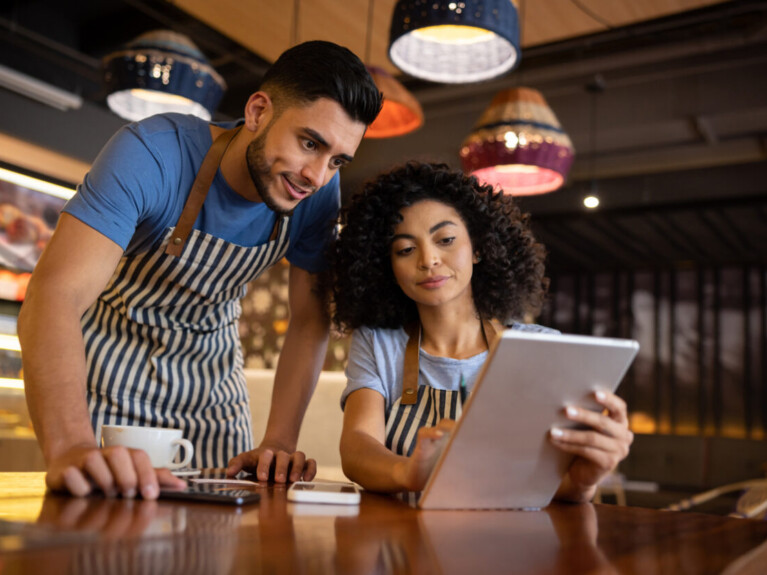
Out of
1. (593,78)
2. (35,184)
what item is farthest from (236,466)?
(593,78)

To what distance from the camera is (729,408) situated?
8508 millimetres

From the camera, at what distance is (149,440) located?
1.06 m

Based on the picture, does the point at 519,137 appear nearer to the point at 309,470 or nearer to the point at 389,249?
the point at 389,249

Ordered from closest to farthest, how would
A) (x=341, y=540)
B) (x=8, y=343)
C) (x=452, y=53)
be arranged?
(x=341, y=540), (x=452, y=53), (x=8, y=343)

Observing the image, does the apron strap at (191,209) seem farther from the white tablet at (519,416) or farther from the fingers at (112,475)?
the white tablet at (519,416)

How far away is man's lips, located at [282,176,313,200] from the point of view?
1.45m

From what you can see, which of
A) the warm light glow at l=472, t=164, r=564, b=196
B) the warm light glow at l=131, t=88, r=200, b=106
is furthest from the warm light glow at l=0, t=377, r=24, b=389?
the warm light glow at l=472, t=164, r=564, b=196

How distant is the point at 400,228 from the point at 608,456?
0.76 meters

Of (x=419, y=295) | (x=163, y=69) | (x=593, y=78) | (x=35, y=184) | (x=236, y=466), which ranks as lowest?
(x=236, y=466)

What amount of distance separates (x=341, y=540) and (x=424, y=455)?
14.9 inches

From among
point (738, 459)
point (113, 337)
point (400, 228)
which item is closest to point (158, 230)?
point (113, 337)

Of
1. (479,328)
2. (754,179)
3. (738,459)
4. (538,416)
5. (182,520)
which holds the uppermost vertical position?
(754,179)

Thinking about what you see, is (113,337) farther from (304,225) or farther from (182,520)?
(182,520)

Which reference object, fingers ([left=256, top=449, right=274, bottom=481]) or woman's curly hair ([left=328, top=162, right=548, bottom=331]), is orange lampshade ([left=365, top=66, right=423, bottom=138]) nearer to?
woman's curly hair ([left=328, top=162, right=548, bottom=331])
